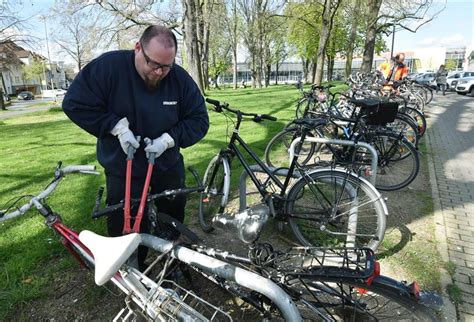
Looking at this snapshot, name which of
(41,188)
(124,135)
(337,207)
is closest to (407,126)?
(337,207)

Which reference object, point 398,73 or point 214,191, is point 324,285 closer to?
point 214,191

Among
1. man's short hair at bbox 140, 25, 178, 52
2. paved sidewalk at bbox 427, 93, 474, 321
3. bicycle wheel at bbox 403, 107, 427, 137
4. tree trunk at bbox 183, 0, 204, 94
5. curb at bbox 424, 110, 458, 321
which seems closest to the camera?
man's short hair at bbox 140, 25, 178, 52

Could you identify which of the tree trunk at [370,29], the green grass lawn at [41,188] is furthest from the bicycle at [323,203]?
the tree trunk at [370,29]

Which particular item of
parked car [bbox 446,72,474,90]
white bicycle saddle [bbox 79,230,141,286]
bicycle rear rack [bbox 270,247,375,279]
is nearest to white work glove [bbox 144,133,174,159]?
white bicycle saddle [bbox 79,230,141,286]

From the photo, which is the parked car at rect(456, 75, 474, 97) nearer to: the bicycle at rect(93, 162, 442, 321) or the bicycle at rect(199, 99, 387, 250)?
the bicycle at rect(199, 99, 387, 250)

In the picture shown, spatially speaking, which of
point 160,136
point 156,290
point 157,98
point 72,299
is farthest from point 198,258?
point 72,299

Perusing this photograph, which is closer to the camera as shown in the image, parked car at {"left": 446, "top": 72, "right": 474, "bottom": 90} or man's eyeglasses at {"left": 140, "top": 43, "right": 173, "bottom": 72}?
man's eyeglasses at {"left": 140, "top": 43, "right": 173, "bottom": 72}

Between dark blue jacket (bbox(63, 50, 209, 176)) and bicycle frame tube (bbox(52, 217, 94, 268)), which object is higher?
dark blue jacket (bbox(63, 50, 209, 176))

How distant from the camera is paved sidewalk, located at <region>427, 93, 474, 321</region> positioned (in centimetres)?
293

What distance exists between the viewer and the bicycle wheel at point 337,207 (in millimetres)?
2998

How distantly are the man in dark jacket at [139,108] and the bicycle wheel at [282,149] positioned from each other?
3098 mm

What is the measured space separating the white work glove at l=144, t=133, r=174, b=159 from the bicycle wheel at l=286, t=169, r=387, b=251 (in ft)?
4.37

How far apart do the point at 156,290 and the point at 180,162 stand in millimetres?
1195

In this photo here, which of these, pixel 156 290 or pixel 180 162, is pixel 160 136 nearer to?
pixel 180 162
